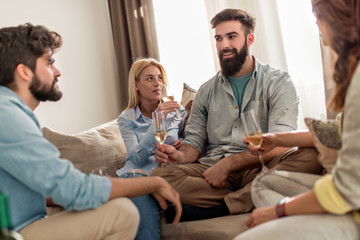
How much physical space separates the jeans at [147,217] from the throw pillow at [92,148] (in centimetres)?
73

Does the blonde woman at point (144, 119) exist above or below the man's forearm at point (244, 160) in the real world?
above

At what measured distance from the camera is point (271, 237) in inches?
44.5

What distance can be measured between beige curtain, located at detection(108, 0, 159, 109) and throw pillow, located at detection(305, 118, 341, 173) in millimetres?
2752

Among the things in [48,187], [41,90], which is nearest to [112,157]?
[41,90]

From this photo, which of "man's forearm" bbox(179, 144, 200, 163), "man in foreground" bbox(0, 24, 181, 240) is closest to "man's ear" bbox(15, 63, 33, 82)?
"man in foreground" bbox(0, 24, 181, 240)

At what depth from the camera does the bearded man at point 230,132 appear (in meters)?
2.03

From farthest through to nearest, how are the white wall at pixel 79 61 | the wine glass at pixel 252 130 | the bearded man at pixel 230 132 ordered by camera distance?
the white wall at pixel 79 61, the bearded man at pixel 230 132, the wine glass at pixel 252 130

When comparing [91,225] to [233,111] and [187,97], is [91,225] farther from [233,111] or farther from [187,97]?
[187,97]

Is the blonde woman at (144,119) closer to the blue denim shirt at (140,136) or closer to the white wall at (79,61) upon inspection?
the blue denim shirt at (140,136)

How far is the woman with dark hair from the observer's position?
1.03 meters

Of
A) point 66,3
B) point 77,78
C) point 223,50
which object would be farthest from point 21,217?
point 66,3

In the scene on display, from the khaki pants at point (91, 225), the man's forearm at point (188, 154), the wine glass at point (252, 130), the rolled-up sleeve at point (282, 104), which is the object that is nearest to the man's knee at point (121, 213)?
the khaki pants at point (91, 225)

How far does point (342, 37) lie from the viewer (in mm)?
1157

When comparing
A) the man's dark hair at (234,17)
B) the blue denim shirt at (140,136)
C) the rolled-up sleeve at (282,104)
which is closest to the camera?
the rolled-up sleeve at (282,104)
